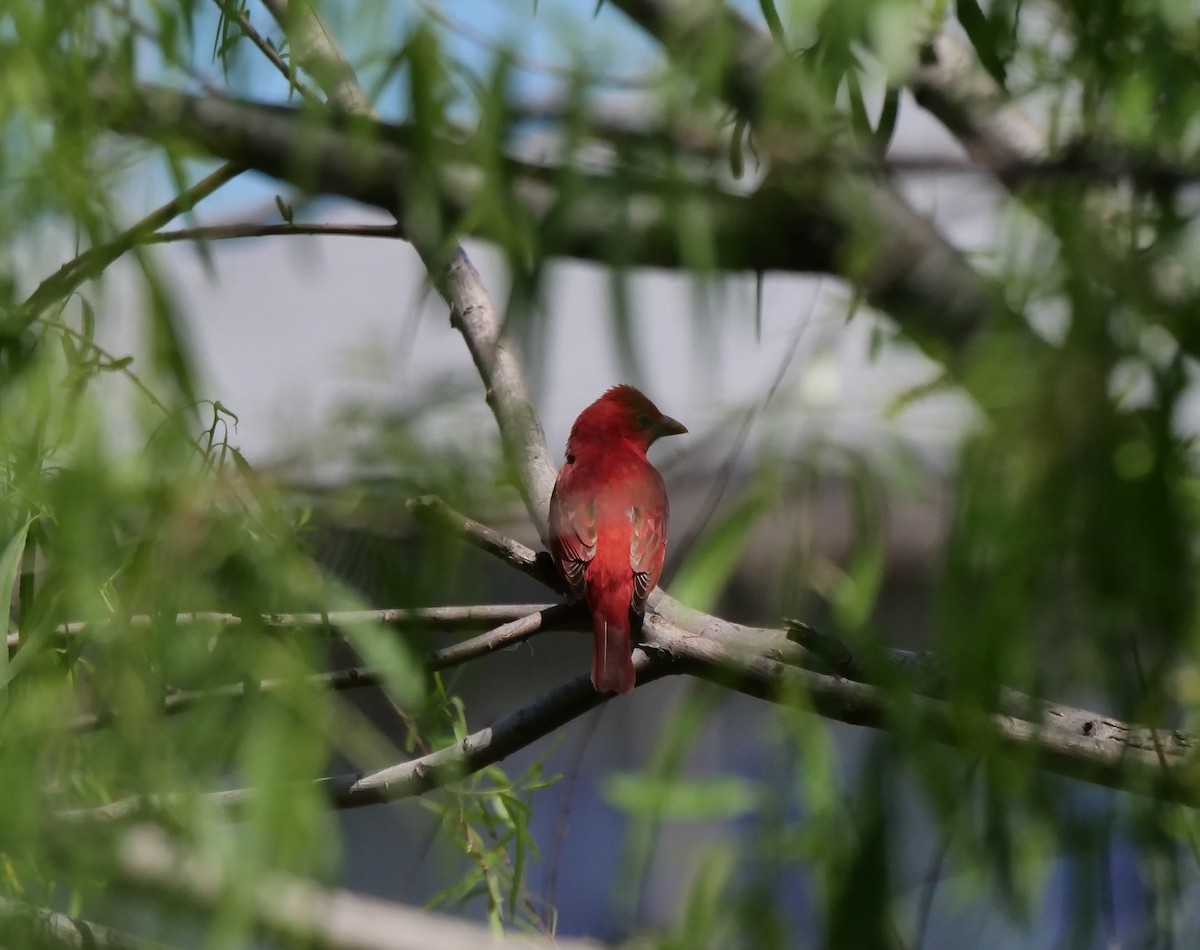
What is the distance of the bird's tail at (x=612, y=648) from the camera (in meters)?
2.17

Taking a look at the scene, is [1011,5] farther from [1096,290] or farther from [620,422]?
[620,422]

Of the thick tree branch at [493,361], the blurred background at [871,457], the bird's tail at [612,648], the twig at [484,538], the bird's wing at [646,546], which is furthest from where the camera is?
the bird's wing at [646,546]

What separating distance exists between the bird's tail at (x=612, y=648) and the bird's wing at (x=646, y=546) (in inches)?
1.7

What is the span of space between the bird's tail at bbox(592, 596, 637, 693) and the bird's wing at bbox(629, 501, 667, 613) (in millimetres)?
43

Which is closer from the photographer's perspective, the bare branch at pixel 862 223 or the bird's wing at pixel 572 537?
the bare branch at pixel 862 223

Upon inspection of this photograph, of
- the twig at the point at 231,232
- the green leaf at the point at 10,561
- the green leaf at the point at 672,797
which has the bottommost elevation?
the green leaf at the point at 672,797

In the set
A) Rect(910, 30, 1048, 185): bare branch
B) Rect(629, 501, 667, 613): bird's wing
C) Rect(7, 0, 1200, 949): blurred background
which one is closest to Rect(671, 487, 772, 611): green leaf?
Rect(7, 0, 1200, 949): blurred background

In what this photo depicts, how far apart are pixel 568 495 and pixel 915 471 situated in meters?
1.55

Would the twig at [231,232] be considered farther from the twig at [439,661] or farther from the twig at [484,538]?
the twig at [439,661]

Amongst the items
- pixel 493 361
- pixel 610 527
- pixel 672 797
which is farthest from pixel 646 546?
pixel 672 797

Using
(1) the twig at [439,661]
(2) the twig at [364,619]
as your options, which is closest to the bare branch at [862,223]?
(2) the twig at [364,619]

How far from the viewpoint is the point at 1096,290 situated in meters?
1.01

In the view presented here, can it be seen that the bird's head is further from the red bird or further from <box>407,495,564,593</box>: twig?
<box>407,495,564,593</box>: twig

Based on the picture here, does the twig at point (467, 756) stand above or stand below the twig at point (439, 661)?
below
